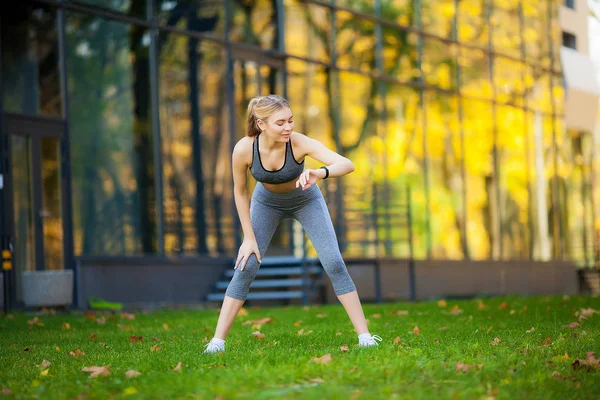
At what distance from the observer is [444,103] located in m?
23.5

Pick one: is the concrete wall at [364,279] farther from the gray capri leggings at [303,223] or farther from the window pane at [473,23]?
the gray capri leggings at [303,223]

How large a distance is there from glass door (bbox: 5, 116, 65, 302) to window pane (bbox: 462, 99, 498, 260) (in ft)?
37.8

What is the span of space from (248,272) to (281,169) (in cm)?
78

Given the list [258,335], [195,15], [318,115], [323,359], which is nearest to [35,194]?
[195,15]

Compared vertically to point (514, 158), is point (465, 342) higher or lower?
lower

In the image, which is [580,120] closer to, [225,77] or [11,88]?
[225,77]

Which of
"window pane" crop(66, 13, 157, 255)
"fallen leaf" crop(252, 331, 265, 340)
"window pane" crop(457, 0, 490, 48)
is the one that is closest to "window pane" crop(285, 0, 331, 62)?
"window pane" crop(66, 13, 157, 255)

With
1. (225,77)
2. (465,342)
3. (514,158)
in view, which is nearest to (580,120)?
(514,158)

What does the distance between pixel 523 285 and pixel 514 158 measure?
10.3 ft

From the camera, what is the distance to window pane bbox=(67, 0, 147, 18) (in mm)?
16109

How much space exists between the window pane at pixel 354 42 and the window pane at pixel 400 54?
0.48 metres

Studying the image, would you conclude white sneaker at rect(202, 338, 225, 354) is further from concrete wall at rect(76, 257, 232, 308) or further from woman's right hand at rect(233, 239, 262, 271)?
concrete wall at rect(76, 257, 232, 308)

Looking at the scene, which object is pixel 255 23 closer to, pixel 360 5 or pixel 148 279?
pixel 360 5

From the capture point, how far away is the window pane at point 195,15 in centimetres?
1728
